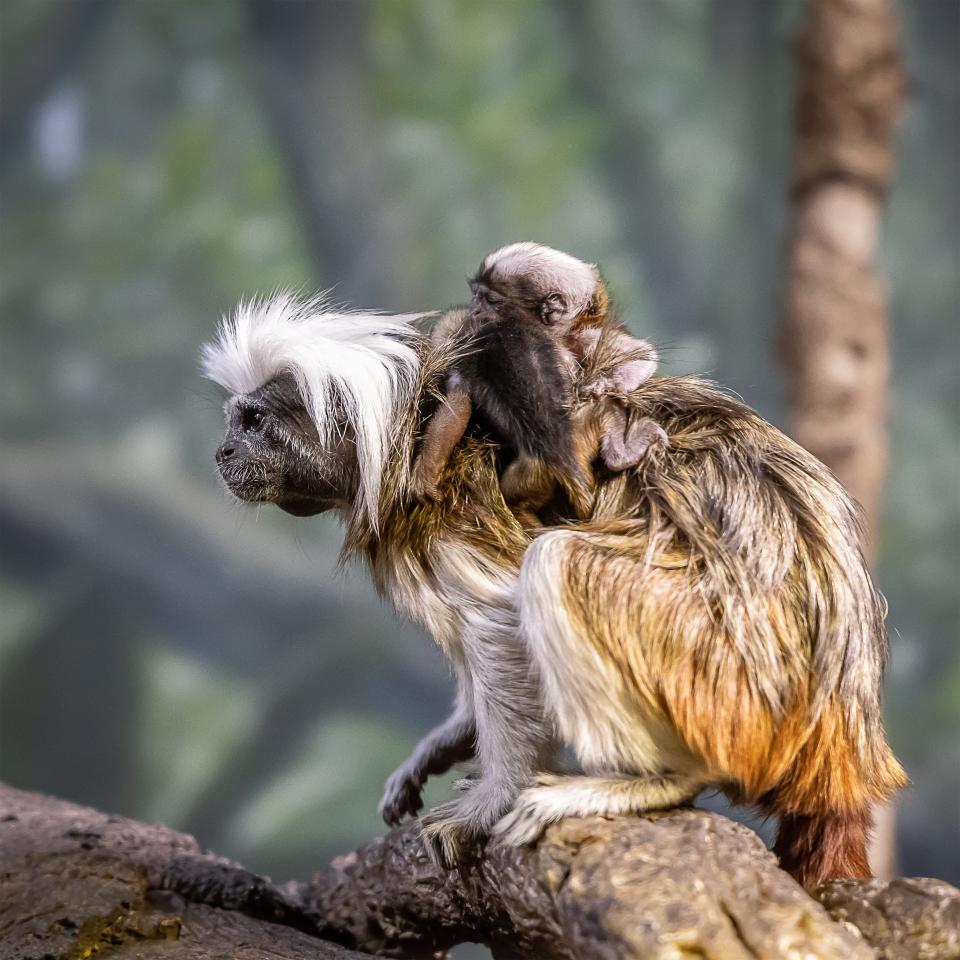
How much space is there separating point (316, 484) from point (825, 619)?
1178mm

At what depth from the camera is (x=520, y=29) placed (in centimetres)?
641

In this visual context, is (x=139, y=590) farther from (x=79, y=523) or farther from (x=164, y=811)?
(x=164, y=811)

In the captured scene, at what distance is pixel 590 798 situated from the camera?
2086 millimetres

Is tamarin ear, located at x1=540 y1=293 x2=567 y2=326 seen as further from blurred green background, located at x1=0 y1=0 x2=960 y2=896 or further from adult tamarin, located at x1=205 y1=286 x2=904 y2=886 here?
blurred green background, located at x1=0 y1=0 x2=960 y2=896

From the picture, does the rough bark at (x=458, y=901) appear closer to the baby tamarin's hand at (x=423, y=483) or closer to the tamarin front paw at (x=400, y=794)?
the tamarin front paw at (x=400, y=794)

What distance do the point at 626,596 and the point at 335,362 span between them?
34.7 inches

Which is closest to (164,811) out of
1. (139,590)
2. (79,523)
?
(139,590)

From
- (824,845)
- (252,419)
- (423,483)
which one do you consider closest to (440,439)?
(423,483)

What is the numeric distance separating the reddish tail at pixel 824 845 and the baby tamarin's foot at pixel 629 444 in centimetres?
82

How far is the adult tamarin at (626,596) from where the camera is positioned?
2068 mm

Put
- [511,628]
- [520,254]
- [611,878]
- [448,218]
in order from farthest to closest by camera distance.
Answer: [448,218] < [520,254] < [511,628] < [611,878]

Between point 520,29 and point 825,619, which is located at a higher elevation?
point 520,29

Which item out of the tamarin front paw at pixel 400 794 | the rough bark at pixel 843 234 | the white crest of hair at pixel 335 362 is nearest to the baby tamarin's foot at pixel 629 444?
the white crest of hair at pixel 335 362

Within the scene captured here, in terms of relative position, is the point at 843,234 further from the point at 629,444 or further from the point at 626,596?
the point at 626,596
